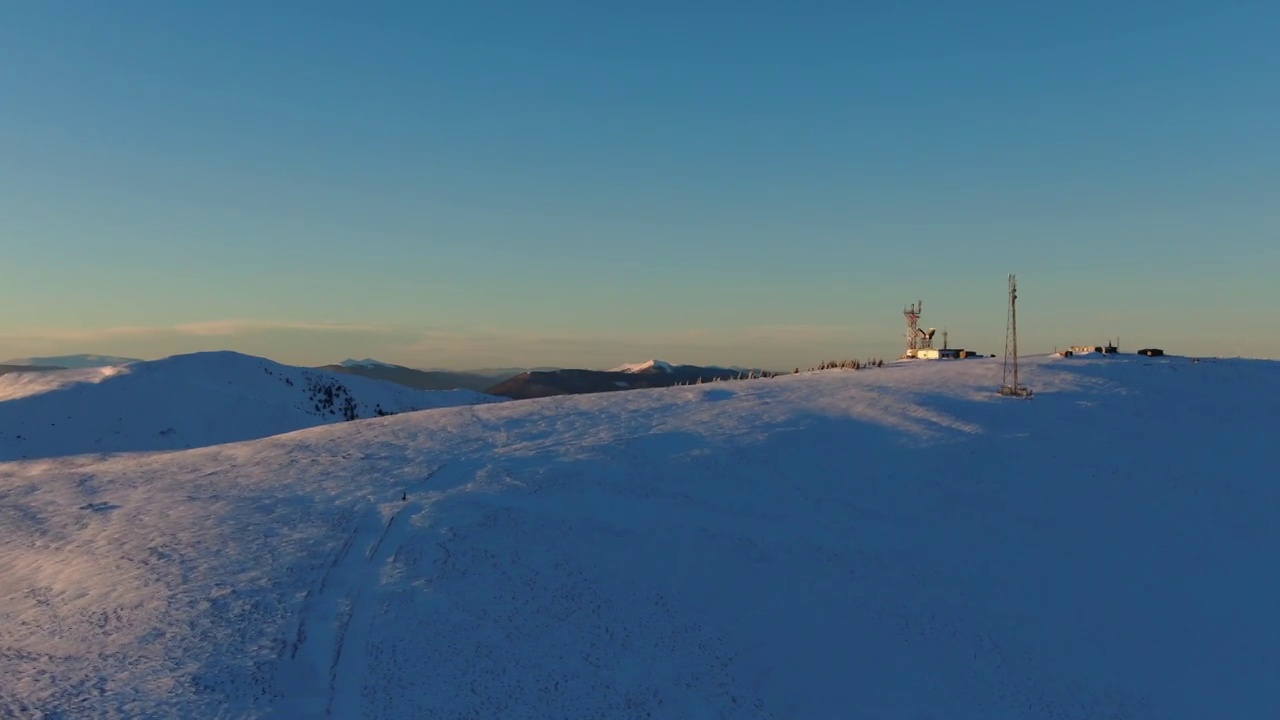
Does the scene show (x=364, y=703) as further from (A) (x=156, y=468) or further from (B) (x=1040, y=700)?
(A) (x=156, y=468)

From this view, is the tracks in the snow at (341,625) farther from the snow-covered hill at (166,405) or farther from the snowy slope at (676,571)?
the snow-covered hill at (166,405)

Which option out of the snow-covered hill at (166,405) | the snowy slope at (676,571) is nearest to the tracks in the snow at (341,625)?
the snowy slope at (676,571)

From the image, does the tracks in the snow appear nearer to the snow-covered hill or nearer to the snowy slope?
the snowy slope

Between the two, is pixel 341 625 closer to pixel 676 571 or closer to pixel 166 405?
pixel 676 571

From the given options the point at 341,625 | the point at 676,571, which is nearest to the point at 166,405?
the point at 341,625

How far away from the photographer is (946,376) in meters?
55.8

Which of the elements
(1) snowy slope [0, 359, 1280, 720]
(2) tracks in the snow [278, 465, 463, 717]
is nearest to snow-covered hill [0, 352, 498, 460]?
(1) snowy slope [0, 359, 1280, 720]

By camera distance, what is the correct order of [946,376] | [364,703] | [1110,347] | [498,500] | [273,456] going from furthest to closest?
[1110,347], [946,376], [273,456], [498,500], [364,703]

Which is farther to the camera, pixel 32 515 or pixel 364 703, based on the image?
pixel 32 515

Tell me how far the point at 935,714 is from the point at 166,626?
23.7m

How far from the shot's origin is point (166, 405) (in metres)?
76.8

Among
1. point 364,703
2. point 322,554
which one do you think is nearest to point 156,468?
point 322,554

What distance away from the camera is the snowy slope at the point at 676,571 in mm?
24344

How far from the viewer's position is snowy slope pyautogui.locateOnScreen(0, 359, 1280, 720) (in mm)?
24344
